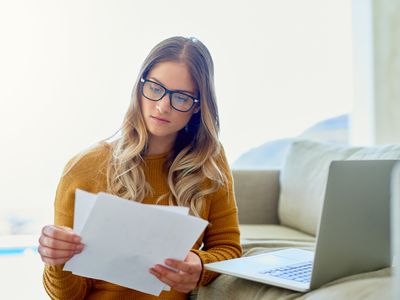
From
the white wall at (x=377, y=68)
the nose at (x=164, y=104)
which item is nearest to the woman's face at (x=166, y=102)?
the nose at (x=164, y=104)

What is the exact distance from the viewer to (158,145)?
1.48 meters

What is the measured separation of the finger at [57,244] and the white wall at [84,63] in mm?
1828

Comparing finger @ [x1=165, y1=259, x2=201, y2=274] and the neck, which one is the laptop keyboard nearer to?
finger @ [x1=165, y1=259, x2=201, y2=274]

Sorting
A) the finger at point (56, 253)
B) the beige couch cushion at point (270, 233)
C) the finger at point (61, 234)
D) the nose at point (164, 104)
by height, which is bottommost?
the beige couch cushion at point (270, 233)

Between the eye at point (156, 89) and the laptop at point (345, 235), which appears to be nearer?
the laptop at point (345, 235)

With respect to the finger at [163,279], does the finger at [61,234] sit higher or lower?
higher

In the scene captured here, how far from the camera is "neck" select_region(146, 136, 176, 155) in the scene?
1468 mm

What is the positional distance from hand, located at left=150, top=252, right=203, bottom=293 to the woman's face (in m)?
0.32

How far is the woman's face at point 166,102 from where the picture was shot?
1.38 m

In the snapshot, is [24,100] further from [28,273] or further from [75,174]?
[75,174]

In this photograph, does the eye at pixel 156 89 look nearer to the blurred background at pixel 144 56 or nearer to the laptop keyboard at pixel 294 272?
the laptop keyboard at pixel 294 272

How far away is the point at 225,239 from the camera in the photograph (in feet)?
4.71

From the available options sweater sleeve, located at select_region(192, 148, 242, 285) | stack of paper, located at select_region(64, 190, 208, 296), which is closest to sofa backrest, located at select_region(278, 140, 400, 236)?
sweater sleeve, located at select_region(192, 148, 242, 285)

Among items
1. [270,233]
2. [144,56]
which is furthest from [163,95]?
[144,56]
